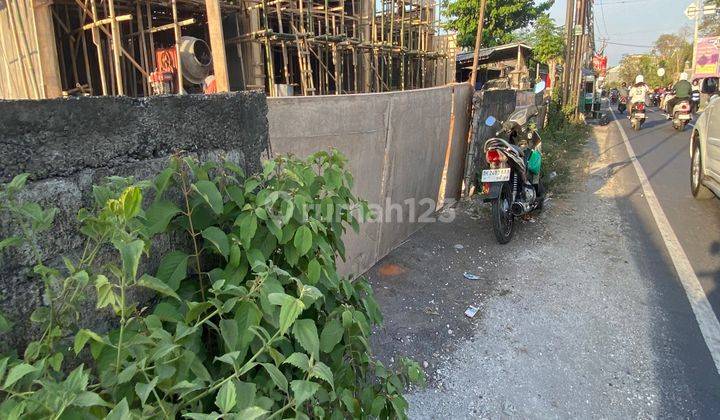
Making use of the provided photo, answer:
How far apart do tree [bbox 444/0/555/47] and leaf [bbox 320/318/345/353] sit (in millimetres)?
22996

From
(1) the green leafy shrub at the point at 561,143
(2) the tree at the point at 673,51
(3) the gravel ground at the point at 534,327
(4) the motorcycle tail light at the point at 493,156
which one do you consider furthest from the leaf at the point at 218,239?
(2) the tree at the point at 673,51

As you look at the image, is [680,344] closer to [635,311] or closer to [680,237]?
[635,311]

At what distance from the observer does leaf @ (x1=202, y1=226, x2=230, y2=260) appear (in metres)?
1.36

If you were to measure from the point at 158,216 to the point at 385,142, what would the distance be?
273 cm

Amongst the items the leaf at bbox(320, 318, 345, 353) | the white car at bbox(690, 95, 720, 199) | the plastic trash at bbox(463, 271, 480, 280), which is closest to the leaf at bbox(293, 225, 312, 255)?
the leaf at bbox(320, 318, 345, 353)

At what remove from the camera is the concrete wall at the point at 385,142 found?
2.97 m

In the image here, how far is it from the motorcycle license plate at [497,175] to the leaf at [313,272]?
3.63 metres

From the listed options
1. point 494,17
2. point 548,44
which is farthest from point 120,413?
point 548,44

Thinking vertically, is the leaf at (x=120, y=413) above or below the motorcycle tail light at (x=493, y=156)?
above

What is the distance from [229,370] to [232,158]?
92 cm

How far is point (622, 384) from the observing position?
2654mm

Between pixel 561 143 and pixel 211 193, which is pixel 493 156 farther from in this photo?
pixel 561 143

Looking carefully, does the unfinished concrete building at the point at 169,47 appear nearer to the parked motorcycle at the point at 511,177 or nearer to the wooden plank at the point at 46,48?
the wooden plank at the point at 46,48

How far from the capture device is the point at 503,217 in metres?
4.75
